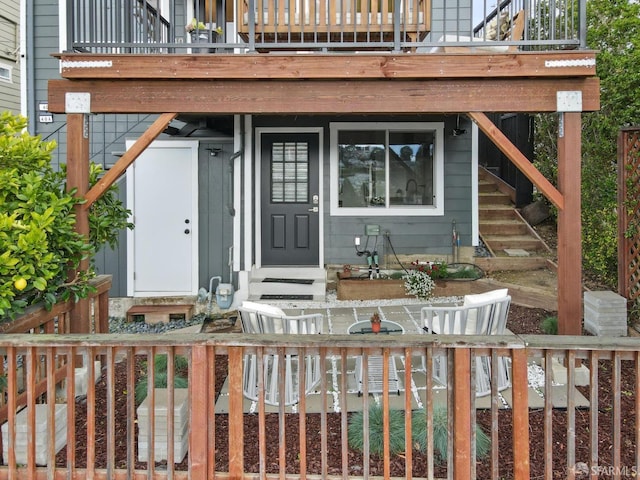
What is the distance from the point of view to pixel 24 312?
2953mm

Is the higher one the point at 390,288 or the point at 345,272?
the point at 345,272

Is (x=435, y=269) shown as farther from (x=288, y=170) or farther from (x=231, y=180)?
(x=231, y=180)

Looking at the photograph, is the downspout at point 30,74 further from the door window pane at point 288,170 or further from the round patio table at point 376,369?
the round patio table at point 376,369

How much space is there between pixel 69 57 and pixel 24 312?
6.34 ft

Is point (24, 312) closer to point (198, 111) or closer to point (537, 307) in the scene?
point (198, 111)

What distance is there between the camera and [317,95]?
3697 mm

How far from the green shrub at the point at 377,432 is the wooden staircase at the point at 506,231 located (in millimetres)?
4548

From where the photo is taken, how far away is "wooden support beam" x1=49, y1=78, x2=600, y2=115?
12.0 feet

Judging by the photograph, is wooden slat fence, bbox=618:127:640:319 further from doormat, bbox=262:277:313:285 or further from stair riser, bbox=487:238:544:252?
doormat, bbox=262:277:313:285

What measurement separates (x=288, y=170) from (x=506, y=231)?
3.62 meters

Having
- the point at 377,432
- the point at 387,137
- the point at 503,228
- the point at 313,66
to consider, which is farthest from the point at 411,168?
the point at 377,432

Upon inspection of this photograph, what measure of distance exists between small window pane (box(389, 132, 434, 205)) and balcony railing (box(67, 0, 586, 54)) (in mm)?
1425

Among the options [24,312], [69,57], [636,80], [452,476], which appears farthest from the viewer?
[636,80]

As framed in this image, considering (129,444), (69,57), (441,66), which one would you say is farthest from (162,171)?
(129,444)
